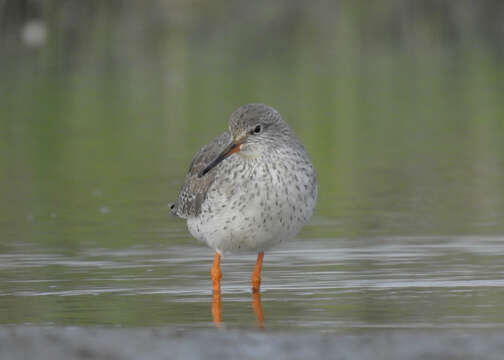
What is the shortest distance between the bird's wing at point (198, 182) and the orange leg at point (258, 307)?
1040 millimetres

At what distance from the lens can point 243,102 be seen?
2391 centimetres

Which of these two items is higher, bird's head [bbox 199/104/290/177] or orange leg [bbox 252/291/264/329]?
bird's head [bbox 199/104/290/177]

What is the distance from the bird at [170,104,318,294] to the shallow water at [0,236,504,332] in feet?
1.02

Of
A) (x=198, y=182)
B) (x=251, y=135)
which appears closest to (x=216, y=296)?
(x=251, y=135)

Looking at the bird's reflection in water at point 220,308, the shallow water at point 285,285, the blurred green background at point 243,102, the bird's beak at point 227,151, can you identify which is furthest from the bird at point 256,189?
the blurred green background at point 243,102

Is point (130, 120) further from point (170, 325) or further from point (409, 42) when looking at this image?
point (170, 325)

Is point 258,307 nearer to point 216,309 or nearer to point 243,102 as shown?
point 216,309

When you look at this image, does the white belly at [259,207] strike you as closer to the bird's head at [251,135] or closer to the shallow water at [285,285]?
the bird's head at [251,135]

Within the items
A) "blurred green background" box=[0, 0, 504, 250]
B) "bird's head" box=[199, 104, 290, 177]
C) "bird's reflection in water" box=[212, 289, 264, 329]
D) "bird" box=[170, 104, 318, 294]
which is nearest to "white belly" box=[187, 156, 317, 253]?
"bird" box=[170, 104, 318, 294]

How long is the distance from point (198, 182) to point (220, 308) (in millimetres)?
1669

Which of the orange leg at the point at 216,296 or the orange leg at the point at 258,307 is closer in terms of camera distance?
the orange leg at the point at 258,307

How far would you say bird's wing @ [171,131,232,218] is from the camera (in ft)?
29.9

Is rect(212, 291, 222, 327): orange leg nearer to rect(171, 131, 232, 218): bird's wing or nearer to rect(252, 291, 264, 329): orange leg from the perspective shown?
rect(252, 291, 264, 329): orange leg

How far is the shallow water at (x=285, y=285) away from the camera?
724 cm
